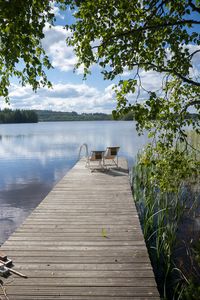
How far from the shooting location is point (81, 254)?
3943 mm

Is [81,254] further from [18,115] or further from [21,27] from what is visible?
[18,115]

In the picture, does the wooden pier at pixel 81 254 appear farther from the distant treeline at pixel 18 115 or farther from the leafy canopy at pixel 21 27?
the distant treeline at pixel 18 115

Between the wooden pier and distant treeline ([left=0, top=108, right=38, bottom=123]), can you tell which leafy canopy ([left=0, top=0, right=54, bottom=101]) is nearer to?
the wooden pier

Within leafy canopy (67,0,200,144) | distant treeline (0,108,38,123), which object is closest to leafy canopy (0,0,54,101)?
leafy canopy (67,0,200,144)

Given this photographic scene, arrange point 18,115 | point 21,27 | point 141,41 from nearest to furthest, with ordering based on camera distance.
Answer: point 21,27 → point 141,41 → point 18,115

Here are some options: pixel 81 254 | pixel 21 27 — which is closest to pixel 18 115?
pixel 81 254

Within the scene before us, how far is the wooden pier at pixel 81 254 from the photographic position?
3076 millimetres

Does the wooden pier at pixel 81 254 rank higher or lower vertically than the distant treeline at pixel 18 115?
lower

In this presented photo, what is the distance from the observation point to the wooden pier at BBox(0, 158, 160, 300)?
10.1 ft

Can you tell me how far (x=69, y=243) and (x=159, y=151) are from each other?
181 cm

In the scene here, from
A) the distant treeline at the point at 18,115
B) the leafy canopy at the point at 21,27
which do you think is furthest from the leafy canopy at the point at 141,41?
the distant treeline at the point at 18,115

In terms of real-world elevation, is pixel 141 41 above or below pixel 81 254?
above

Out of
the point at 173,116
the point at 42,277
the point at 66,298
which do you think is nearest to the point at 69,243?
the point at 42,277

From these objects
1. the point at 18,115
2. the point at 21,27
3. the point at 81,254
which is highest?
the point at 18,115
